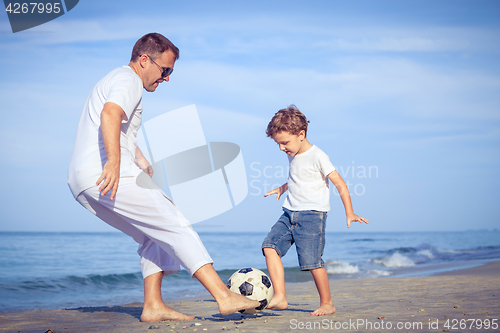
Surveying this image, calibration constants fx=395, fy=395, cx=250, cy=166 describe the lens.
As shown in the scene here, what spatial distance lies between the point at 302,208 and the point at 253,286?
872mm

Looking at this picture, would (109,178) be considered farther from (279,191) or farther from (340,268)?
(340,268)

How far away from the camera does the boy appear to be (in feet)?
12.2

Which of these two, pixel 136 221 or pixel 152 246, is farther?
pixel 152 246

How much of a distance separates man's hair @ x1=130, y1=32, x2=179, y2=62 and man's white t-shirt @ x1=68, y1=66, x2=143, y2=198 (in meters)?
0.22

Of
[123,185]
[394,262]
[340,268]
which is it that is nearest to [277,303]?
[123,185]

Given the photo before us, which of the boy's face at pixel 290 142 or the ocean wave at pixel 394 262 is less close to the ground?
the boy's face at pixel 290 142

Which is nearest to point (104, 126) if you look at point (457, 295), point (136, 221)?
point (136, 221)

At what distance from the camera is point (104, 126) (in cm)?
261

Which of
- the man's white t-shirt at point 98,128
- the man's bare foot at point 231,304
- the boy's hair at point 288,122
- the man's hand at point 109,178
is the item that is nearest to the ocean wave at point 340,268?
the boy's hair at point 288,122

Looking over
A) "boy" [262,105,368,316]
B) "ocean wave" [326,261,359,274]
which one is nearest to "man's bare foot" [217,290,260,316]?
"boy" [262,105,368,316]

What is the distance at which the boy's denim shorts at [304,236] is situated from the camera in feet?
12.2

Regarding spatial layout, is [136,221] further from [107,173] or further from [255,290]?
[255,290]

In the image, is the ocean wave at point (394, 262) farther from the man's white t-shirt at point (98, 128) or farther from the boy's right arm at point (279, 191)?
the man's white t-shirt at point (98, 128)

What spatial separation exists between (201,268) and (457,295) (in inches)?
138
